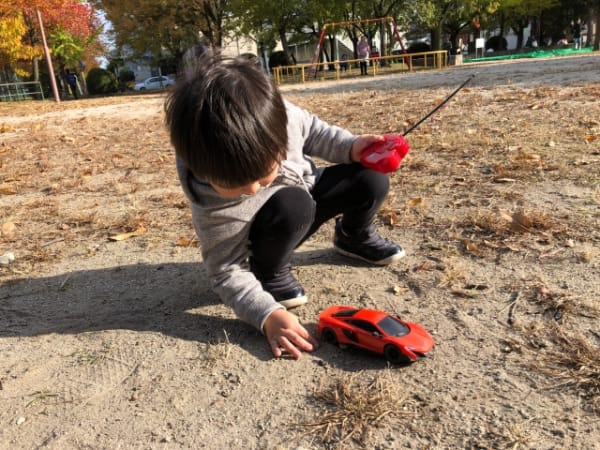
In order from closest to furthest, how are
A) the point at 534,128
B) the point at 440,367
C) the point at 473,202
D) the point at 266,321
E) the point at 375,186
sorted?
the point at 440,367 < the point at 266,321 < the point at 375,186 < the point at 473,202 < the point at 534,128

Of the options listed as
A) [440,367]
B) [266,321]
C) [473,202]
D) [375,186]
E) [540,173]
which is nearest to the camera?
[440,367]

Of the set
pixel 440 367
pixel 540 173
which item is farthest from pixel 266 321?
pixel 540 173

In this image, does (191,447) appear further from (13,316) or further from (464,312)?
(13,316)

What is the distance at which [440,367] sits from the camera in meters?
1.30

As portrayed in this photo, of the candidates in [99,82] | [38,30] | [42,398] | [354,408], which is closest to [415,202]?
[354,408]

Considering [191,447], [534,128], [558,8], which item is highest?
[558,8]

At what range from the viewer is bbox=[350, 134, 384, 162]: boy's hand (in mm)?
1772

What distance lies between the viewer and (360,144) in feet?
5.89

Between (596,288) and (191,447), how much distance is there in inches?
50.4

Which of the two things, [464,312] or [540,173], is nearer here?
[464,312]

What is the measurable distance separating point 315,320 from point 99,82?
31648 millimetres

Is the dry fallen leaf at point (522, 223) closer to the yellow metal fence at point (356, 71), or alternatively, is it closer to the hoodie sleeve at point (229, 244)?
the hoodie sleeve at point (229, 244)

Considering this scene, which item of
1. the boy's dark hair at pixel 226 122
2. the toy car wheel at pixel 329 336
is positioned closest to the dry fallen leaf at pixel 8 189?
the boy's dark hair at pixel 226 122

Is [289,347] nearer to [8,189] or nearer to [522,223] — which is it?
[522,223]
